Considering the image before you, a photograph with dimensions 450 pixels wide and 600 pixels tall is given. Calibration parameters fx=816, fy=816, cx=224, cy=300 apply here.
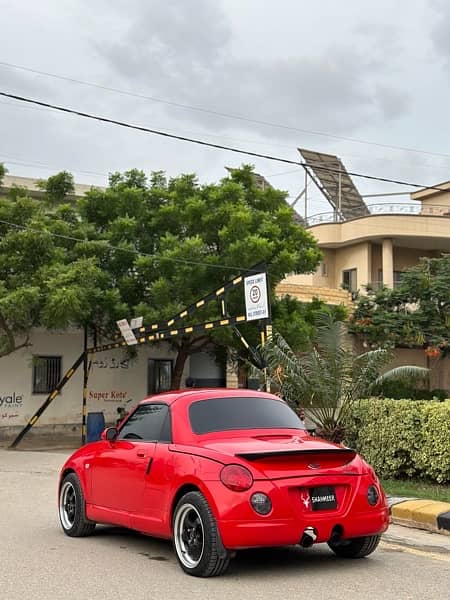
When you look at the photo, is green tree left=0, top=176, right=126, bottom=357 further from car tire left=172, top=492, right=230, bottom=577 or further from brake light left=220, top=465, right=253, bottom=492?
brake light left=220, top=465, right=253, bottom=492

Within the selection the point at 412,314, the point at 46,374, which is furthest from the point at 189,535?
the point at 412,314

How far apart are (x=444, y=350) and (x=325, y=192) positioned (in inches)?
642

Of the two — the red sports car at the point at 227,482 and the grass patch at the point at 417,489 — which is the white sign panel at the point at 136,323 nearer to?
the grass patch at the point at 417,489

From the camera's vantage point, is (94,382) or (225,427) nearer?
(225,427)

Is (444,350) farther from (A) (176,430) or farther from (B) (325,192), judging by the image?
(A) (176,430)

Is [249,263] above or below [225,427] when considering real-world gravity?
above

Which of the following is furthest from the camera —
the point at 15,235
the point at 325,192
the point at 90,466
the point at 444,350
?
the point at 325,192

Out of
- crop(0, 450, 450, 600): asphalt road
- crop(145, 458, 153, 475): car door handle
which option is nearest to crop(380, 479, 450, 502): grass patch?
crop(0, 450, 450, 600): asphalt road

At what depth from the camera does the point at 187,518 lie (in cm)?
673

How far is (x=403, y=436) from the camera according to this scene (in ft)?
41.2

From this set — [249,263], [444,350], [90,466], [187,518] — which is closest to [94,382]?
[249,263]

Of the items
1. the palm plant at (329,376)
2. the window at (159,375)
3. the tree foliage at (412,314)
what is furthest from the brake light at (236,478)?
the tree foliage at (412,314)

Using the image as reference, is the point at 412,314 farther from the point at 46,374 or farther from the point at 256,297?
the point at 256,297

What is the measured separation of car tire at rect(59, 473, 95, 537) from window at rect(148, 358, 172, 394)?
18.6m
